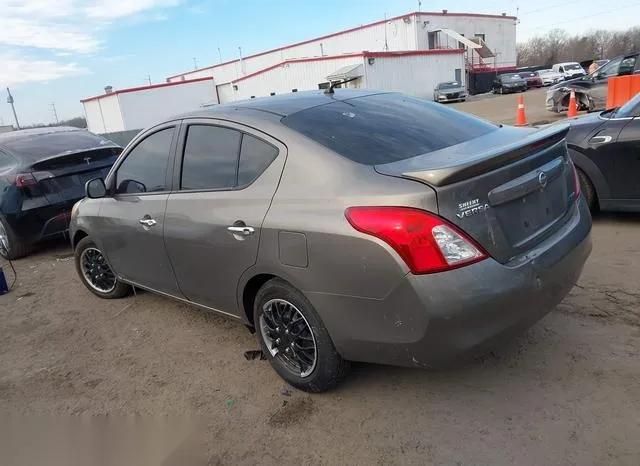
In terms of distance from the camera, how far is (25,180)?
21.0ft

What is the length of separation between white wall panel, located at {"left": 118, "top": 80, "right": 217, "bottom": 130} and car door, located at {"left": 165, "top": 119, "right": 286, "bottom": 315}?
132ft

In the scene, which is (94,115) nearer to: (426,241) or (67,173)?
(67,173)

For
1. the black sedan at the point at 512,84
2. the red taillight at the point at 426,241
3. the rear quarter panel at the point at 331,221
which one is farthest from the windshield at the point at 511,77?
the red taillight at the point at 426,241

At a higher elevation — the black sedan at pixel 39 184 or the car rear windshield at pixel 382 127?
the car rear windshield at pixel 382 127

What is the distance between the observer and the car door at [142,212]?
3732 mm

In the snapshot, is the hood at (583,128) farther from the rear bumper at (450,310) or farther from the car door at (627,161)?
the rear bumper at (450,310)

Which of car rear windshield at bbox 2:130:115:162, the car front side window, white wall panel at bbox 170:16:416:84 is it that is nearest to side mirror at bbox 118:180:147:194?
car rear windshield at bbox 2:130:115:162

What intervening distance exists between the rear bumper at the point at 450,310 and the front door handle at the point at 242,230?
21.3 inches

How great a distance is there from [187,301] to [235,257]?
934 mm

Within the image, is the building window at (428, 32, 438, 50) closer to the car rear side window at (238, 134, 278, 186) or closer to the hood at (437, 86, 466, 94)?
the hood at (437, 86, 466, 94)

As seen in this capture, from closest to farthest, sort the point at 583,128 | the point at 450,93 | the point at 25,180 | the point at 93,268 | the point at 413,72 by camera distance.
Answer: the point at 93,268, the point at 583,128, the point at 25,180, the point at 450,93, the point at 413,72

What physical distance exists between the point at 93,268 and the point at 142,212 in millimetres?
1537

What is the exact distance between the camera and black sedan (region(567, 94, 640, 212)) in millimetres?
4867

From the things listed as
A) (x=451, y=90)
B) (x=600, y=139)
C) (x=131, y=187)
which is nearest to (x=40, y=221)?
(x=131, y=187)
